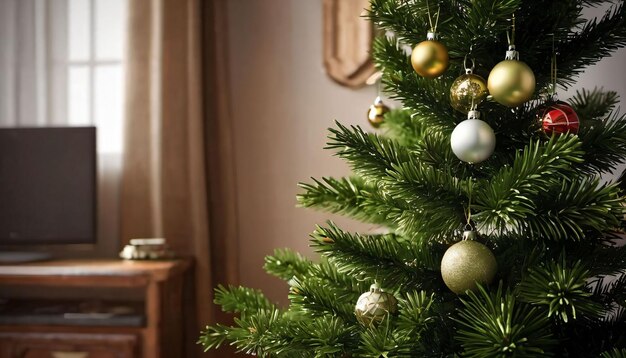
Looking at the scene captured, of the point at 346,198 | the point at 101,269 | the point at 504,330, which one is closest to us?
the point at 504,330

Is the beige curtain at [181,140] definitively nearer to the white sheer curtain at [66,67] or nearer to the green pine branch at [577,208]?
the white sheer curtain at [66,67]

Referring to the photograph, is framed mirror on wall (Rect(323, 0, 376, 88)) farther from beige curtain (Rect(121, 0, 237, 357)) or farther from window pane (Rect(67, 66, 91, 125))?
window pane (Rect(67, 66, 91, 125))

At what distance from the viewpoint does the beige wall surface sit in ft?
7.13

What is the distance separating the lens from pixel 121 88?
2152mm

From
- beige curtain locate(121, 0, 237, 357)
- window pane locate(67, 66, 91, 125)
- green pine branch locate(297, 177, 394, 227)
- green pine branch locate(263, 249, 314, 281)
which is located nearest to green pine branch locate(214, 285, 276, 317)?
green pine branch locate(263, 249, 314, 281)

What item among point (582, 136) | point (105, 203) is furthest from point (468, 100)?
point (105, 203)

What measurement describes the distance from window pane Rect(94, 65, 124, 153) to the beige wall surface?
46 centimetres

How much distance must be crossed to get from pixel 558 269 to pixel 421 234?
16cm

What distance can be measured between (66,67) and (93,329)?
1.08 metres

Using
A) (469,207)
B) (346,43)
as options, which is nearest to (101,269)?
(346,43)

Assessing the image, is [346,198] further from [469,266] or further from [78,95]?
[78,95]

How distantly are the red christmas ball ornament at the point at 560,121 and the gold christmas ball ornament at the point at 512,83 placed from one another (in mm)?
33

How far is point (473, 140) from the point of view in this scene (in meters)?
0.59

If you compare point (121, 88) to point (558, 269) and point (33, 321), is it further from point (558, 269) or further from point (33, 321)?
point (558, 269)
